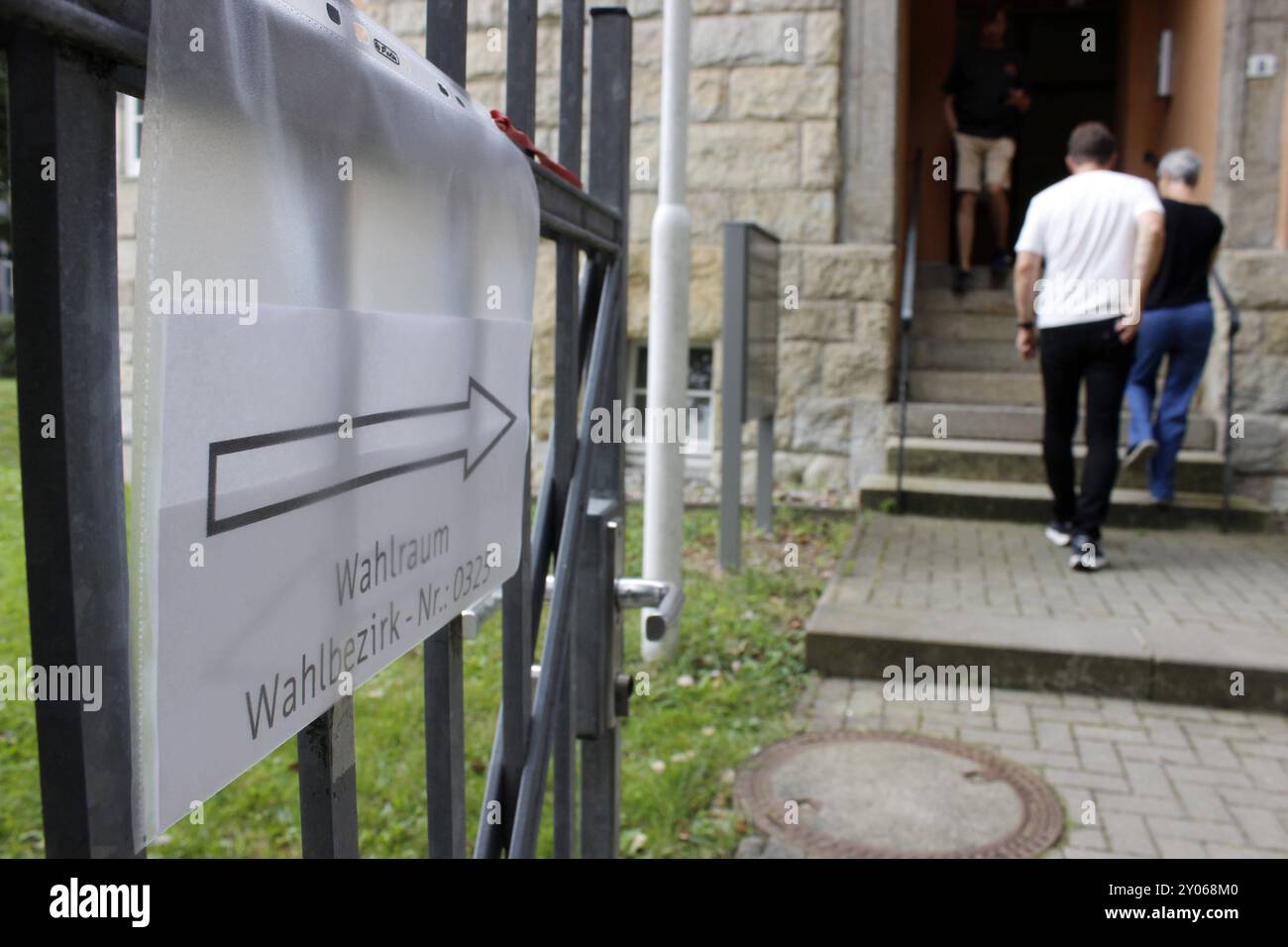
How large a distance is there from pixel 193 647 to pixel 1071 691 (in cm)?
412

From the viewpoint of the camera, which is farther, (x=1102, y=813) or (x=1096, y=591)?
(x=1096, y=591)

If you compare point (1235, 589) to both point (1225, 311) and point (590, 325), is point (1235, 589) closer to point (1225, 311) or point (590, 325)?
point (1225, 311)

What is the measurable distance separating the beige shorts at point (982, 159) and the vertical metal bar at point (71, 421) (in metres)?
8.75

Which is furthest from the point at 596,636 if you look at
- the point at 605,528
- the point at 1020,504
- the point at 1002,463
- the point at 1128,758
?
the point at 1002,463

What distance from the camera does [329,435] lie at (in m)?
0.92

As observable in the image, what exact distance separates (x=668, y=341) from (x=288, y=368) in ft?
12.6

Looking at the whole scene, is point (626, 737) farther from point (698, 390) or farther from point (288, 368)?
point (698, 390)

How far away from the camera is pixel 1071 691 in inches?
170

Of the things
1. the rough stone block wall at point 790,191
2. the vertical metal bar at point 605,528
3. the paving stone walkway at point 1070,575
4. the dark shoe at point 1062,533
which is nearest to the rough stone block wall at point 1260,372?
the paving stone walkway at point 1070,575

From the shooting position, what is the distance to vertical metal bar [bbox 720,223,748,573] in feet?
19.4

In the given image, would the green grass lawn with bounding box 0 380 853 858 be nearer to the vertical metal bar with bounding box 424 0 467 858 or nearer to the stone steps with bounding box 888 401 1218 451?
the vertical metal bar with bounding box 424 0 467 858
